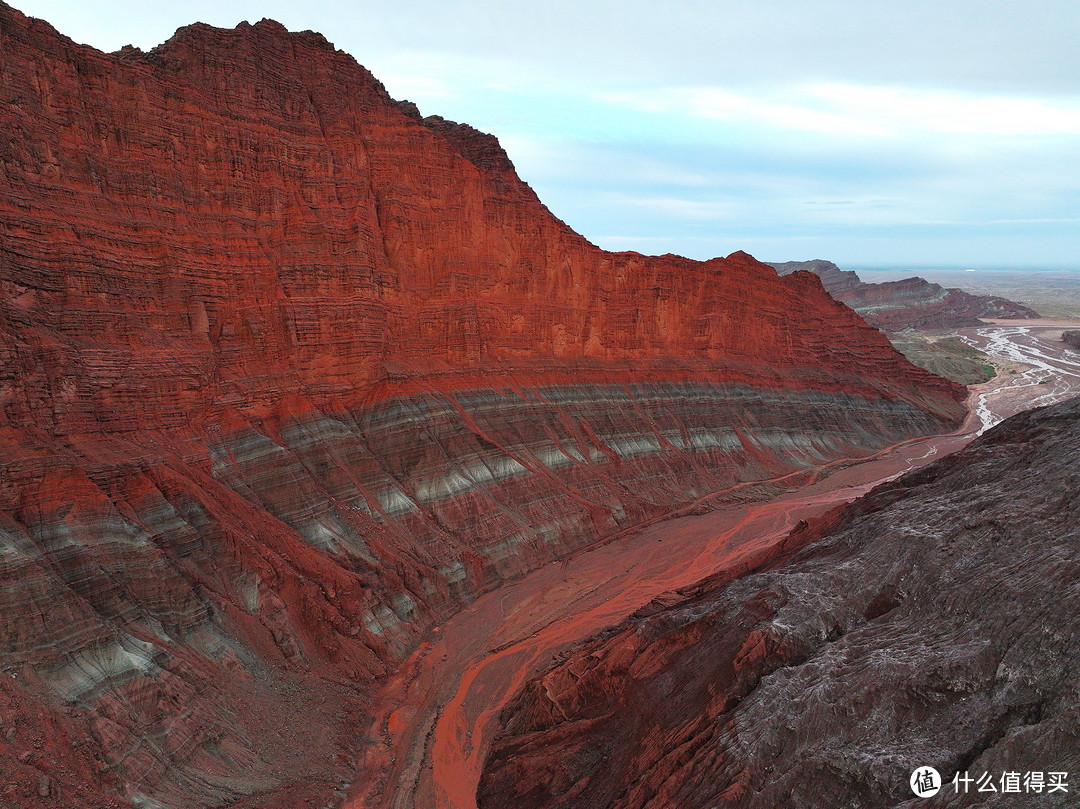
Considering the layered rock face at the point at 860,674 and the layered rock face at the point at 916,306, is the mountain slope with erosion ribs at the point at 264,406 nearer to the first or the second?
the layered rock face at the point at 860,674

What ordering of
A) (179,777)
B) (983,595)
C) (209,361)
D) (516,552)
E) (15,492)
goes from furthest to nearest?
(516,552) < (209,361) < (15,492) < (179,777) < (983,595)

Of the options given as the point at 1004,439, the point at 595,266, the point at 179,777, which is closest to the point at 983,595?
the point at 1004,439

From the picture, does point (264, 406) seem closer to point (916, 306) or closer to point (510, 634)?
point (510, 634)

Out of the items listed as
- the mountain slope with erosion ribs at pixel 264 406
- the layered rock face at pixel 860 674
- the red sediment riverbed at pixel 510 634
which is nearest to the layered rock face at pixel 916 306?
the red sediment riverbed at pixel 510 634

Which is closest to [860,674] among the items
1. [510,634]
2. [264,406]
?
[510,634]

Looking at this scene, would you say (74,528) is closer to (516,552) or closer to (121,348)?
(121,348)

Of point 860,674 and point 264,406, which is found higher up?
point 264,406

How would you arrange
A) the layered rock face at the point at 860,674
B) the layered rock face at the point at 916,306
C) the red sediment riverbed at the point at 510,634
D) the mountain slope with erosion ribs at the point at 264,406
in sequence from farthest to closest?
the layered rock face at the point at 916,306
the red sediment riverbed at the point at 510,634
the mountain slope with erosion ribs at the point at 264,406
the layered rock face at the point at 860,674
